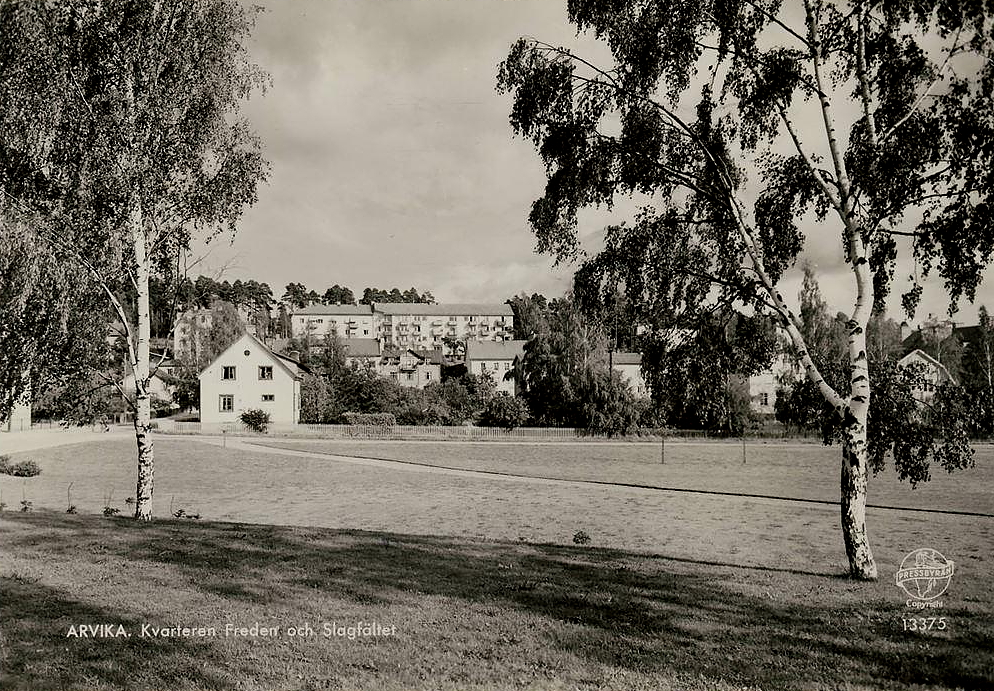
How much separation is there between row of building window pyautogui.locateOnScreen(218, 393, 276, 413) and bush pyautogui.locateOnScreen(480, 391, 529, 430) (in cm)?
1898

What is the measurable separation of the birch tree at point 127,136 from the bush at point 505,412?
139 ft

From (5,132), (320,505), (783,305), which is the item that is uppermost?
(5,132)

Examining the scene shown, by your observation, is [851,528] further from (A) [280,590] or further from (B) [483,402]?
(B) [483,402]

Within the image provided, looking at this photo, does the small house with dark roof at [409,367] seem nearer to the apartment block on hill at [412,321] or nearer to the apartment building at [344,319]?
the apartment block on hill at [412,321]

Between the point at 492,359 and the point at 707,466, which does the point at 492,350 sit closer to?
the point at 492,359

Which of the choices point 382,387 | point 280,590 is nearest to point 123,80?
point 280,590

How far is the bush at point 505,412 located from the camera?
2295 inches

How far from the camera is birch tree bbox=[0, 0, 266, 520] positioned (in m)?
15.0

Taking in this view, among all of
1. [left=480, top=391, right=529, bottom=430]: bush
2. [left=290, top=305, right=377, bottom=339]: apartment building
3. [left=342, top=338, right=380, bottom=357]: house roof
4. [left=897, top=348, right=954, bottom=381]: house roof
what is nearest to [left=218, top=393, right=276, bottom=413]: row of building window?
[left=480, top=391, right=529, bottom=430]: bush

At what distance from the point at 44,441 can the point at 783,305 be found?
4972cm

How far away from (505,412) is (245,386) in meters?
22.9

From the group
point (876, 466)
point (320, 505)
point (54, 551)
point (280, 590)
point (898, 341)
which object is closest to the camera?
point (280, 590)

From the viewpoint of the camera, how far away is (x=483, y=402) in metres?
63.8

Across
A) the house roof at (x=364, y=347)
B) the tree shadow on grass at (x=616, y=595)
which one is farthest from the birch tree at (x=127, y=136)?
the house roof at (x=364, y=347)
